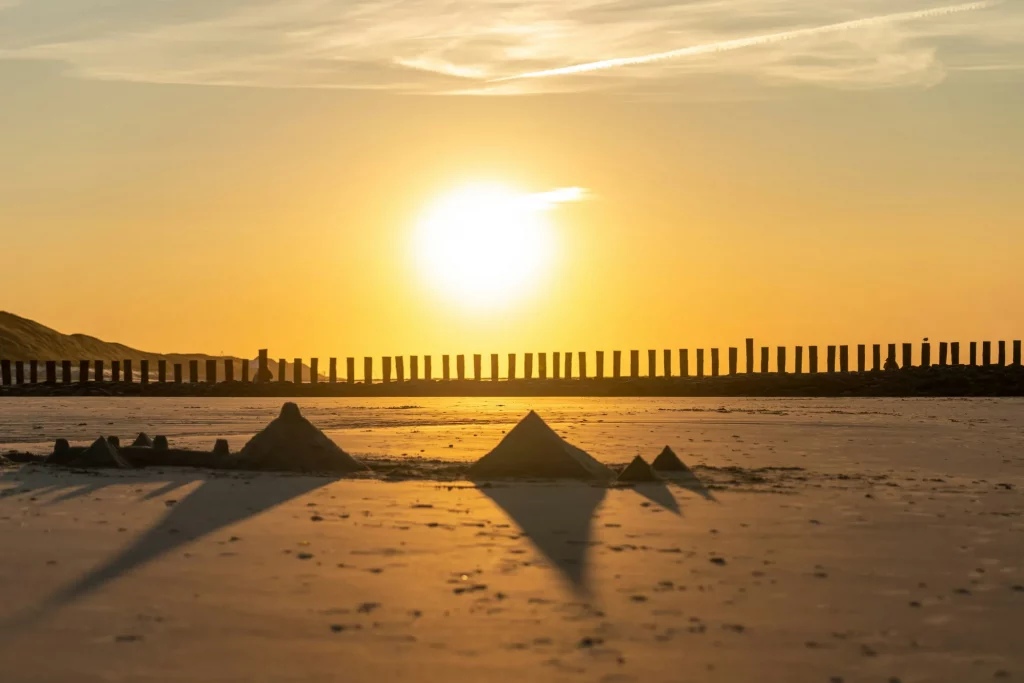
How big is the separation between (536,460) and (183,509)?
4362mm

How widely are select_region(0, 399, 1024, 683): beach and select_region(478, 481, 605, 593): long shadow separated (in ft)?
0.12

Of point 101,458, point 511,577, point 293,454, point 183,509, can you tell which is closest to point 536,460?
point 293,454

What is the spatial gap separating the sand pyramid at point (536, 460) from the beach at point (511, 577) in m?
0.58

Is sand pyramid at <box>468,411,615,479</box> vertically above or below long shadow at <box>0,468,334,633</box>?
above

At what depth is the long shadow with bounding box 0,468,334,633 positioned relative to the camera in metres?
7.52

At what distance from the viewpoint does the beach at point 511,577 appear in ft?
19.3

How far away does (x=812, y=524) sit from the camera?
34.0 ft

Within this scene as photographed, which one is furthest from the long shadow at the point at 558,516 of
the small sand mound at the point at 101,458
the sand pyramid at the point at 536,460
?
the small sand mound at the point at 101,458

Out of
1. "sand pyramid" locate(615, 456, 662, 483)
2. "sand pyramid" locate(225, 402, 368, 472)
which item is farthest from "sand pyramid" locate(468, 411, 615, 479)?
"sand pyramid" locate(225, 402, 368, 472)

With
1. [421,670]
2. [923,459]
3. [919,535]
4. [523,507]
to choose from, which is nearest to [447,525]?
[523,507]

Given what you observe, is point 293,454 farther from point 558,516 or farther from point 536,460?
point 558,516

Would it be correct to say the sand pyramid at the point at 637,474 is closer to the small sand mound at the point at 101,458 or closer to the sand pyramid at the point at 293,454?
the sand pyramid at the point at 293,454

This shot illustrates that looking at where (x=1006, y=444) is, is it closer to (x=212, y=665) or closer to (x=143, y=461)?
(x=143, y=461)

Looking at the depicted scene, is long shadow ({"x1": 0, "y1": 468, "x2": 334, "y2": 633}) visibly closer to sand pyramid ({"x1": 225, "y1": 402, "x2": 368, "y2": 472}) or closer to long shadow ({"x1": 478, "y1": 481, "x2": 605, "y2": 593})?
sand pyramid ({"x1": 225, "y1": 402, "x2": 368, "y2": 472})
